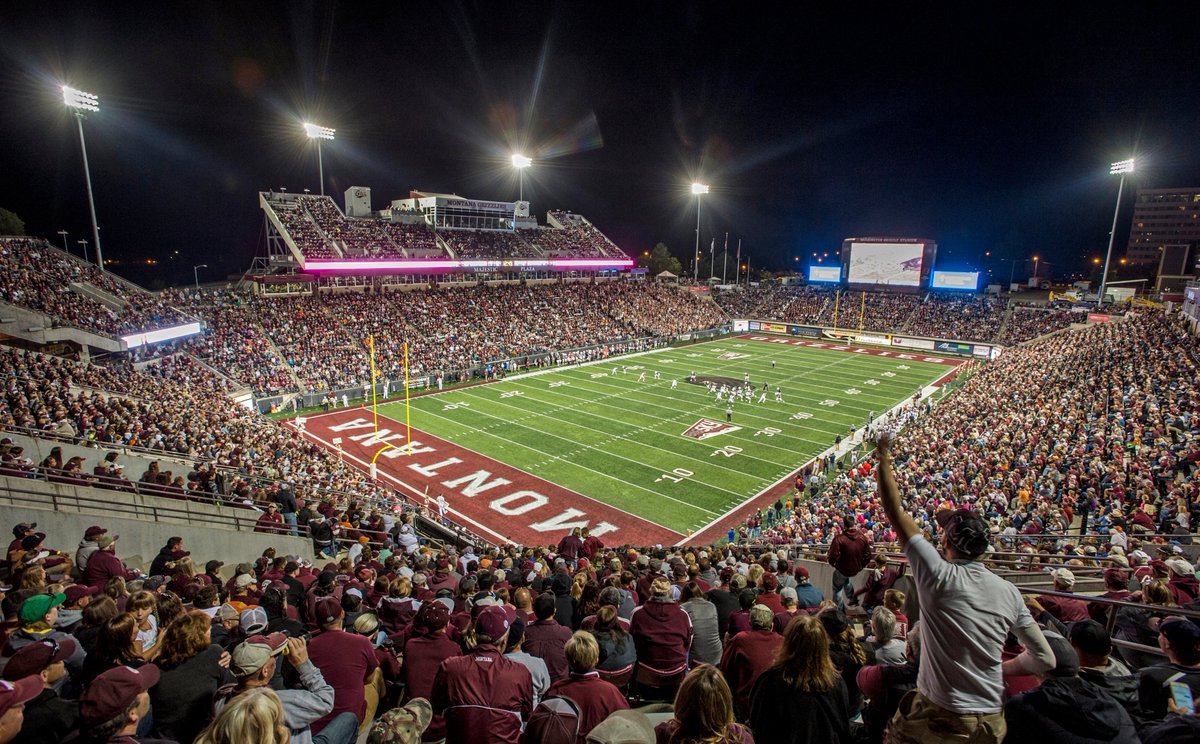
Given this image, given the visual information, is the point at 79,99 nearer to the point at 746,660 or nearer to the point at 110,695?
the point at 110,695

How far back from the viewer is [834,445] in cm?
2789

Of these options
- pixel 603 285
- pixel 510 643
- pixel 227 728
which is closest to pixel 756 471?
pixel 510 643

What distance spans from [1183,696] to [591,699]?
2890 mm

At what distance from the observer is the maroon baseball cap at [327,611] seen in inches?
173

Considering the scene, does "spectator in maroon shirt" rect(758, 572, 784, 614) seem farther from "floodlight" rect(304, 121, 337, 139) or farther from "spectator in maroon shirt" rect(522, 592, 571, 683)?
"floodlight" rect(304, 121, 337, 139)

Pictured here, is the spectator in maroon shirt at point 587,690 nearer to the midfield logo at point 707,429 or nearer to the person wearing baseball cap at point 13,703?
the person wearing baseball cap at point 13,703

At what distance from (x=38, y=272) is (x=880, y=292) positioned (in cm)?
6877

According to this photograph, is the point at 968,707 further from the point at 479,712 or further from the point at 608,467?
the point at 608,467

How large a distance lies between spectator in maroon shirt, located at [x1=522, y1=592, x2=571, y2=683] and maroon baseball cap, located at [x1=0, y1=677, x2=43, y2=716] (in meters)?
2.84

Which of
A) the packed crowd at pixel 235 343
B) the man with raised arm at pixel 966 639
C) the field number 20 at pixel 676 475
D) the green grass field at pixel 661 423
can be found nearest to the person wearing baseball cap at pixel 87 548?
the man with raised arm at pixel 966 639

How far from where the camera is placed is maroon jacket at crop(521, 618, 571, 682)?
15.2 ft

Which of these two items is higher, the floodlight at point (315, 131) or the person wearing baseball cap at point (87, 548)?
the floodlight at point (315, 131)

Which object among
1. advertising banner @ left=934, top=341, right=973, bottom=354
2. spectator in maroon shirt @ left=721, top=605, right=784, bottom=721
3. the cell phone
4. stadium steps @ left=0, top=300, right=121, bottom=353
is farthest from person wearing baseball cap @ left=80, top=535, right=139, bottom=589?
advertising banner @ left=934, top=341, right=973, bottom=354

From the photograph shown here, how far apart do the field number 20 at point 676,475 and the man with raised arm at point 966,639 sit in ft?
69.9
